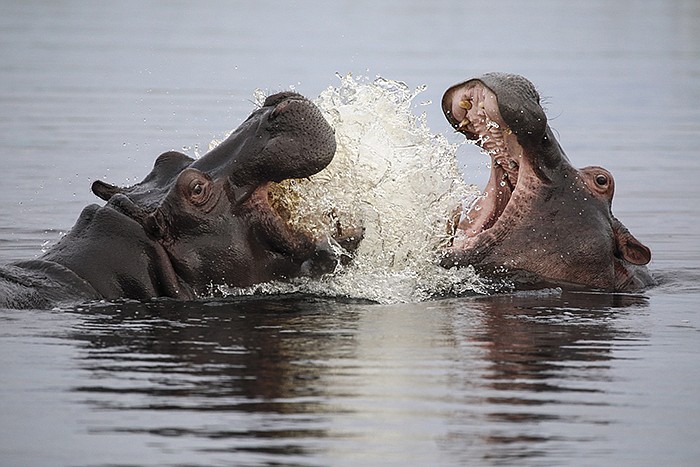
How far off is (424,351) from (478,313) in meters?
1.09

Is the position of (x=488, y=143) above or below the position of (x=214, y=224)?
above

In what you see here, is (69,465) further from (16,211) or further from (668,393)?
(16,211)

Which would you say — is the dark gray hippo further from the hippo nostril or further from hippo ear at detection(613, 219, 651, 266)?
hippo ear at detection(613, 219, 651, 266)

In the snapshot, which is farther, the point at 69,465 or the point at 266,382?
the point at 266,382

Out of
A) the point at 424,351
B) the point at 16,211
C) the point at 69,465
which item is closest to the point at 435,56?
the point at 16,211

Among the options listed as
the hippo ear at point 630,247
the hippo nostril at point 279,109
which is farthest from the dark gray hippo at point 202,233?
the hippo ear at point 630,247

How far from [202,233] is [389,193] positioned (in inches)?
53.3

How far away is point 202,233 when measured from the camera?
7500 mm

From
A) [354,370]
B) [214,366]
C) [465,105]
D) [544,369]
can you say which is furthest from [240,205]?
[544,369]

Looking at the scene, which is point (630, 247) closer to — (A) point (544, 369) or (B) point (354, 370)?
(A) point (544, 369)

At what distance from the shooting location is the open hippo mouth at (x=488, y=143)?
8.38 m

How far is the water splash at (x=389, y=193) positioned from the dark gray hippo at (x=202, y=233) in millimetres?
372

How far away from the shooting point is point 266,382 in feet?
20.5

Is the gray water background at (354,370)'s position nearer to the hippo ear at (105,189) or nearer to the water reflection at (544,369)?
the water reflection at (544,369)
